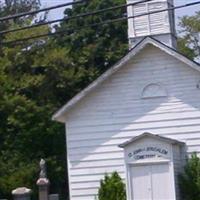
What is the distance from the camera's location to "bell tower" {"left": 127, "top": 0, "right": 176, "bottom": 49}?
Result: 35.4 m

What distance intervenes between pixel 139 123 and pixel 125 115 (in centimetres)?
65

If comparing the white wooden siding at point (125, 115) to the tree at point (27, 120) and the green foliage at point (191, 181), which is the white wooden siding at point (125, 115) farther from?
the tree at point (27, 120)

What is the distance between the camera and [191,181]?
31656mm

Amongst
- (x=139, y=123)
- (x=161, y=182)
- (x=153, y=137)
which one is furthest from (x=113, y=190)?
(x=139, y=123)

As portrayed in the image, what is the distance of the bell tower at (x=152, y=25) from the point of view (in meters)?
35.4

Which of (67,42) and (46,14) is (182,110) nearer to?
(67,42)

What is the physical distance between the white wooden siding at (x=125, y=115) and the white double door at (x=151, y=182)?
3.26 feet

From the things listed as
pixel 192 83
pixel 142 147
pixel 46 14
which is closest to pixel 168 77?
pixel 192 83

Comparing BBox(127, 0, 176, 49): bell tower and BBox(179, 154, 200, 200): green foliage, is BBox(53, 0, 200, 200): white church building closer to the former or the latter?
BBox(179, 154, 200, 200): green foliage

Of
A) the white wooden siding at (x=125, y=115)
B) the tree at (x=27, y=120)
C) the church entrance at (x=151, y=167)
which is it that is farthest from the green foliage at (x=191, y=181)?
the tree at (x=27, y=120)

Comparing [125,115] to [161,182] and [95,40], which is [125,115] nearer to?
[161,182]

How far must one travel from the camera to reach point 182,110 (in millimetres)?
32719

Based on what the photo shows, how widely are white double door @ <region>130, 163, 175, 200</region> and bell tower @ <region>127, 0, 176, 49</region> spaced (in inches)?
232

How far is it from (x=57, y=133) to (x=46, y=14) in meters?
12.8
